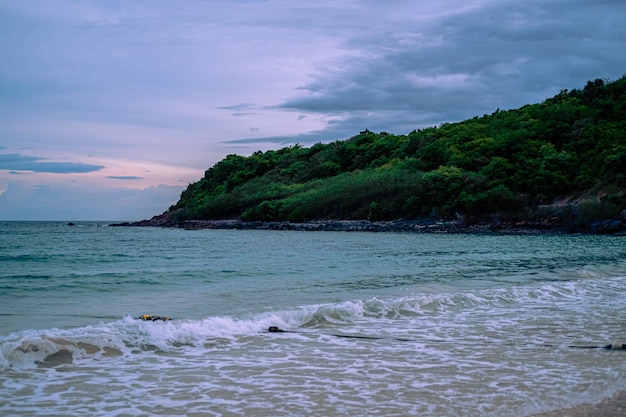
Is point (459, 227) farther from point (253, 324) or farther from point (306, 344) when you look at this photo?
point (306, 344)

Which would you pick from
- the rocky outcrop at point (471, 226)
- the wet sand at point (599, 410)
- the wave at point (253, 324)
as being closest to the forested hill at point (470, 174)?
the rocky outcrop at point (471, 226)

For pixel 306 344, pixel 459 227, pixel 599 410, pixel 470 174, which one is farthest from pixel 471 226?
pixel 599 410

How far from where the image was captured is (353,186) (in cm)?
7431

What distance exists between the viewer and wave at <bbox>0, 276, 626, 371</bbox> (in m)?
7.97

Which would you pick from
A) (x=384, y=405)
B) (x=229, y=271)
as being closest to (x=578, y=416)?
(x=384, y=405)

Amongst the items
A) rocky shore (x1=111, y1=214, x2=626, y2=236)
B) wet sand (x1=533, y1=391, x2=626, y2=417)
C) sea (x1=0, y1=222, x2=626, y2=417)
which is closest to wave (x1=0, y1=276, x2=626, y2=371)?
sea (x1=0, y1=222, x2=626, y2=417)

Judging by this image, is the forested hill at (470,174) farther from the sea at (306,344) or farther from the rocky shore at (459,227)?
the sea at (306,344)

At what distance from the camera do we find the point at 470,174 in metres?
64.0

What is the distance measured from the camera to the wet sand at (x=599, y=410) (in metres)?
5.41

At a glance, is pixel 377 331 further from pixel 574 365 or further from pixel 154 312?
pixel 154 312

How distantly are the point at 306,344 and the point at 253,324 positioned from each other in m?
1.53

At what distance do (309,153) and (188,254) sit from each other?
80405 millimetres

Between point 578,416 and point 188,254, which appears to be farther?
point 188,254

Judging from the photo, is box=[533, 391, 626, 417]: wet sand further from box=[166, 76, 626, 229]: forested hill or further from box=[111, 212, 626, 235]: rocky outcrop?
box=[166, 76, 626, 229]: forested hill
